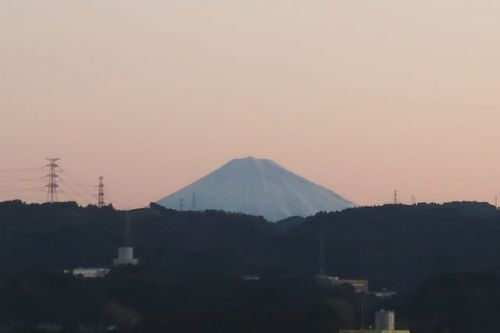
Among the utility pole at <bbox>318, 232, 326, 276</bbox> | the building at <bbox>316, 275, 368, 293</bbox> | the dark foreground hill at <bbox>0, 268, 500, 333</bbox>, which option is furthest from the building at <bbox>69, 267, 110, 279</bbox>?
the utility pole at <bbox>318, 232, 326, 276</bbox>

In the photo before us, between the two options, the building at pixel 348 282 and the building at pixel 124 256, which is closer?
the building at pixel 348 282

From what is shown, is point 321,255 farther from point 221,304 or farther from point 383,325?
point 383,325

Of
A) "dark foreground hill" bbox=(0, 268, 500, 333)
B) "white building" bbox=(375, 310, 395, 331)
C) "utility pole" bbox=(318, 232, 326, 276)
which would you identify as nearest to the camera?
"white building" bbox=(375, 310, 395, 331)

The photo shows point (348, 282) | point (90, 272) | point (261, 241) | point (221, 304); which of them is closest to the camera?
point (221, 304)

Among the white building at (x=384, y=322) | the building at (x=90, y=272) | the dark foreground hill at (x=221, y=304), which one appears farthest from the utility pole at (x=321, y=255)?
the white building at (x=384, y=322)

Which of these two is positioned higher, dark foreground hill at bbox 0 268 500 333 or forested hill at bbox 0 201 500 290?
forested hill at bbox 0 201 500 290

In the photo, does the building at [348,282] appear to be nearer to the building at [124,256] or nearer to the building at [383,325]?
the building at [124,256]

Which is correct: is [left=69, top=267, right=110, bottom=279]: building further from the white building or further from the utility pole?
the white building

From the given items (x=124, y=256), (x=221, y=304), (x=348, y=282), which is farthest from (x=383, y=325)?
(x=124, y=256)

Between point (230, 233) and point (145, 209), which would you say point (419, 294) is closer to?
point (230, 233)
